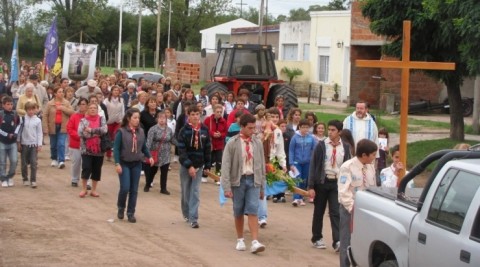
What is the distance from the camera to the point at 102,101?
20297mm

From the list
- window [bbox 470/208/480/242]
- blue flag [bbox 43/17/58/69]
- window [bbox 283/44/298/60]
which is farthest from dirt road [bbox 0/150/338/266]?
window [bbox 283/44/298/60]

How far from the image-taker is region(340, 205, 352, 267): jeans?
10.4 m

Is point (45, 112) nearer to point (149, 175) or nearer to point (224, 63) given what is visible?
point (149, 175)

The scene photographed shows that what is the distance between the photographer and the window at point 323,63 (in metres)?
46.8

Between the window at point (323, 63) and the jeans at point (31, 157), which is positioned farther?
the window at point (323, 63)

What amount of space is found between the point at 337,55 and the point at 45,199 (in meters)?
31.0

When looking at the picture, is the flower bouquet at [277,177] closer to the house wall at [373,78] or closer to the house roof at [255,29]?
the house wall at [373,78]

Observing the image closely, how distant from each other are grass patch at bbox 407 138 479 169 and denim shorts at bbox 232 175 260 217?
31.9 feet

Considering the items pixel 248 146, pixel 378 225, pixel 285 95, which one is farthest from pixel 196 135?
pixel 285 95

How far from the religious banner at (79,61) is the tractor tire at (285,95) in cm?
595

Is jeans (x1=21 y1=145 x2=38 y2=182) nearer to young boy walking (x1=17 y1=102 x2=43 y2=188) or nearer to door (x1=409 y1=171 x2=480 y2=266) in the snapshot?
young boy walking (x1=17 y1=102 x2=43 y2=188)

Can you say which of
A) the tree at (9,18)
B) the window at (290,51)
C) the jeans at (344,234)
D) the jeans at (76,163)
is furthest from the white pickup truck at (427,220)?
the tree at (9,18)

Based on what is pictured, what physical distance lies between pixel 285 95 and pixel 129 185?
38.4 feet

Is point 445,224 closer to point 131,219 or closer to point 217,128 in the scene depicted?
point 131,219
